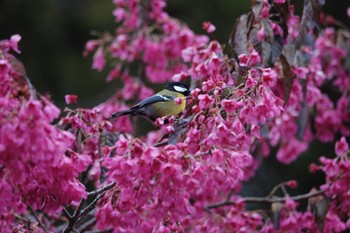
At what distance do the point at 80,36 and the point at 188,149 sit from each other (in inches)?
253

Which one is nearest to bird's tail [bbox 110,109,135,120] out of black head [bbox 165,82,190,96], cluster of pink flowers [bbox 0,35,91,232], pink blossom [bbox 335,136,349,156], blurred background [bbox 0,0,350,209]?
black head [bbox 165,82,190,96]

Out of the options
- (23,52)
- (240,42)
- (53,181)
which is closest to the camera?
(53,181)

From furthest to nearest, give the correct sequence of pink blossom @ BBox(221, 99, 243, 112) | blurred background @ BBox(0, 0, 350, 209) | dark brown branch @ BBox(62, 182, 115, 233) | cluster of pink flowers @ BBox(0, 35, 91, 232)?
1. blurred background @ BBox(0, 0, 350, 209)
2. dark brown branch @ BBox(62, 182, 115, 233)
3. pink blossom @ BBox(221, 99, 243, 112)
4. cluster of pink flowers @ BBox(0, 35, 91, 232)

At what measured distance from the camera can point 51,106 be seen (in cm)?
224

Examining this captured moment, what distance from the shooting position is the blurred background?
296 inches

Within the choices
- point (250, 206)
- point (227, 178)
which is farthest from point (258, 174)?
point (227, 178)

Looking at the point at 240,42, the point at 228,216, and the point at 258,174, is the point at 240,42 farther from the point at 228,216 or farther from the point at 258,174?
the point at 258,174

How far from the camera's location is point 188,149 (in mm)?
2639

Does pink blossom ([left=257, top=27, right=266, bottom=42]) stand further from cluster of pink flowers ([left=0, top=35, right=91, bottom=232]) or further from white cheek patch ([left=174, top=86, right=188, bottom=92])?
cluster of pink flowers ([left=0, top=35, right=91, bottom=232])

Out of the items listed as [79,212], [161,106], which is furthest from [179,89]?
[79,212]

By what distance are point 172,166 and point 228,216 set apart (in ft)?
4.05

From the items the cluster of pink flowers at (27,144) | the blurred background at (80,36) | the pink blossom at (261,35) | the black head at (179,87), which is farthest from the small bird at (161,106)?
the blurred background at (80,36)

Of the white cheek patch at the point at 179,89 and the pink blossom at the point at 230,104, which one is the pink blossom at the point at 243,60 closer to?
the pink blossom at the point at 230,104

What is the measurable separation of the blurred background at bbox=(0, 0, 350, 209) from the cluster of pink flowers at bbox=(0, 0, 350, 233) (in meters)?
3.37
